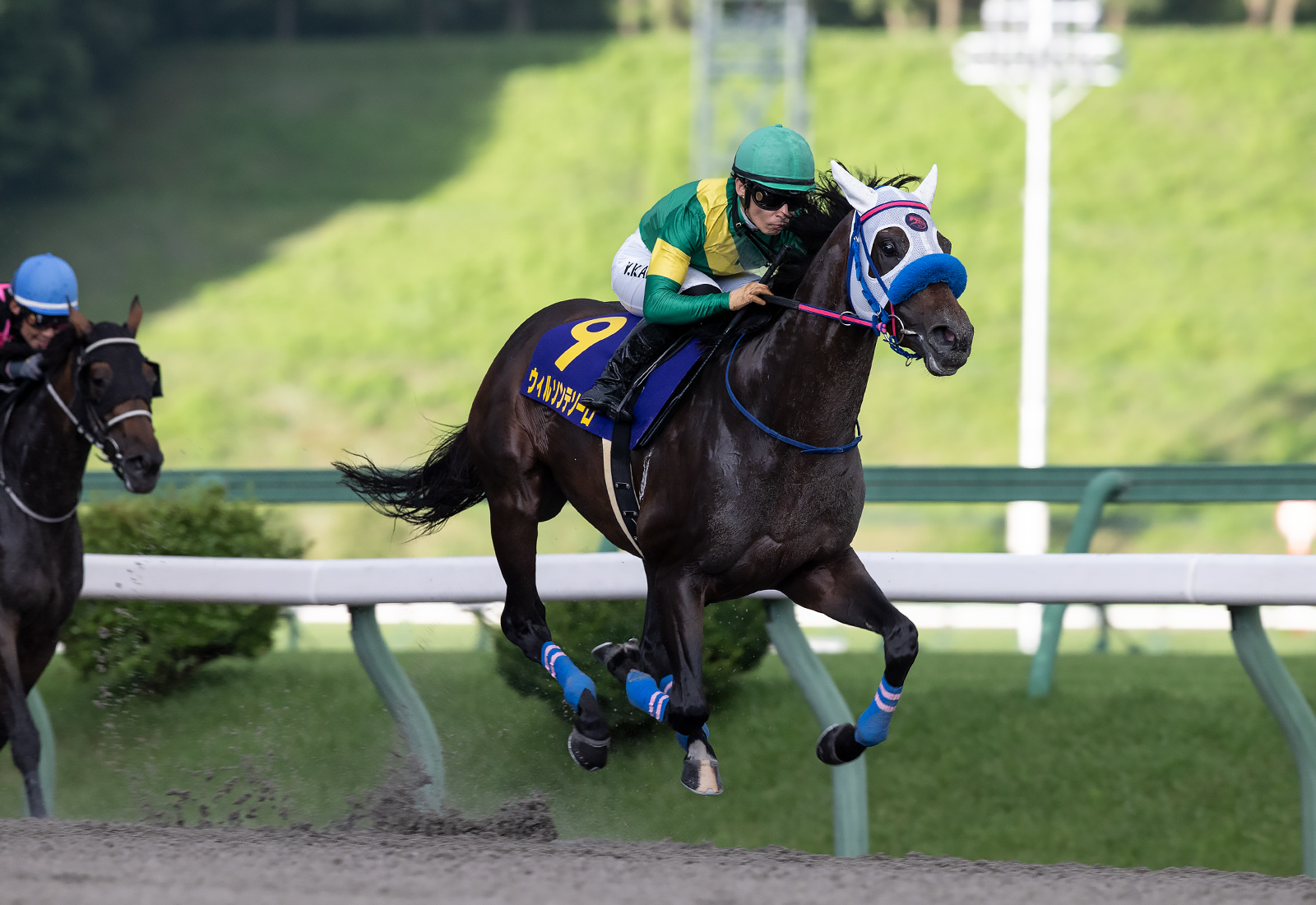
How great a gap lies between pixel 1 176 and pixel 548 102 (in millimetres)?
12777

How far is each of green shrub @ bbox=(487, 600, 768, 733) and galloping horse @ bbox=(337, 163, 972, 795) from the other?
0.93 m

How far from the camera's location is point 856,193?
351cm

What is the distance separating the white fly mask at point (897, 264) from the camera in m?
3.29


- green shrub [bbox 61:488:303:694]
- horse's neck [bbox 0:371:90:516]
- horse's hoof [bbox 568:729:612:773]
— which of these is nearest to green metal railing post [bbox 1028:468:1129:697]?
horse's hoof [bbox 568:729:612:773]

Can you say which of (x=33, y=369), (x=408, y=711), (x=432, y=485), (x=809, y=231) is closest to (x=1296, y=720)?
(x=809, y=231)

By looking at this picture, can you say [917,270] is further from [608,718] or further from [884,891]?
[608,718]

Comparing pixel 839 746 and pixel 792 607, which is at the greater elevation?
pixel 792 607

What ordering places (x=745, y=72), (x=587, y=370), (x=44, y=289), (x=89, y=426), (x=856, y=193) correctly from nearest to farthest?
(x=856, y=193) < (x=587, y=370) < (x=89, y=426) < (x=44, y=289) < (x=745, y=72)

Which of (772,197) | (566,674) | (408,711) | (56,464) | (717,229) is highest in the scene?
(772,197)

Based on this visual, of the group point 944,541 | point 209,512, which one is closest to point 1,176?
point 944,541

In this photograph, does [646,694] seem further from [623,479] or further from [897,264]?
[897,264]

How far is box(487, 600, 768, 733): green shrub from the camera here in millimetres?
5113

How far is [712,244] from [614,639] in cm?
175

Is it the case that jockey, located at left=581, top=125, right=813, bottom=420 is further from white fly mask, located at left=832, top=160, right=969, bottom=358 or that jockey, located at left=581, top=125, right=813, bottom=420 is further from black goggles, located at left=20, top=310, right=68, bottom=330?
black goggles, located at left=20, top=310, right=68, bottom=330
